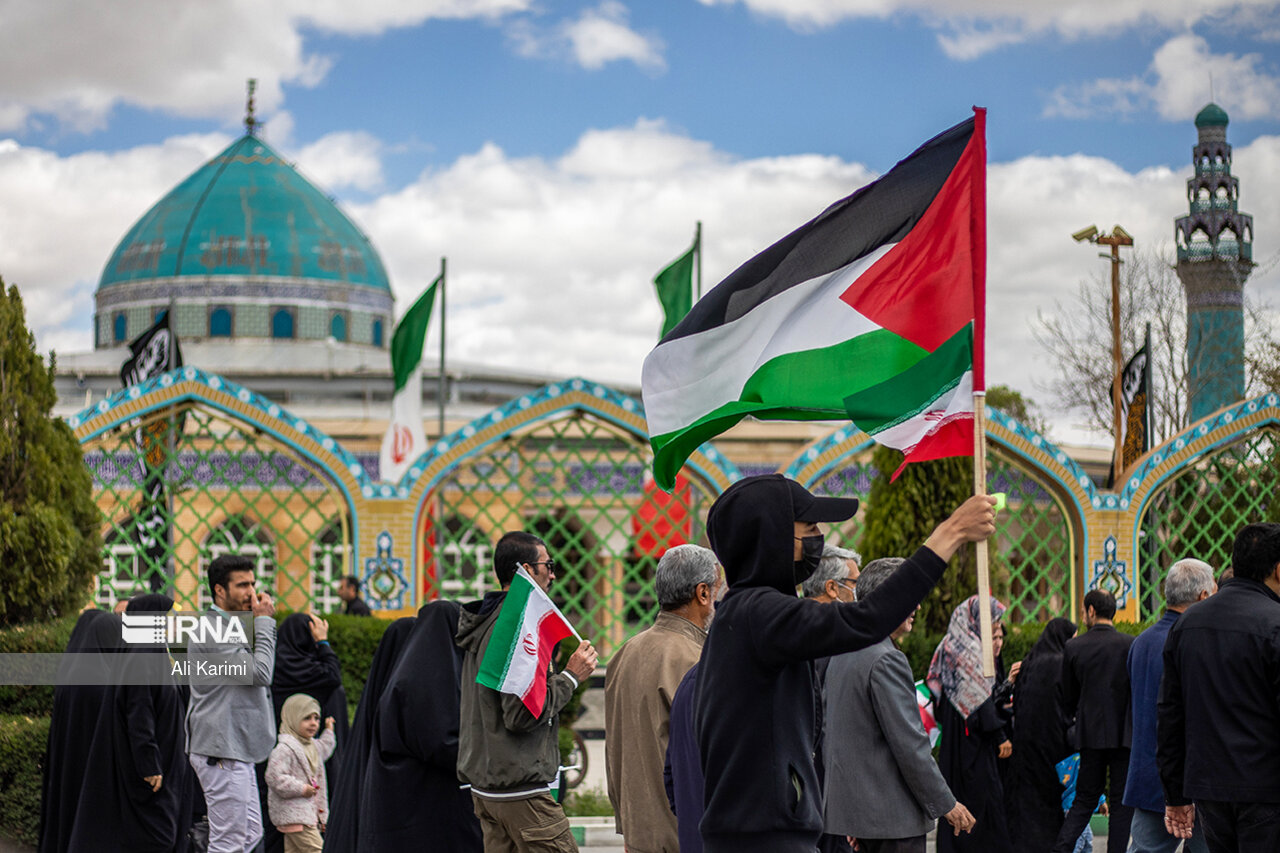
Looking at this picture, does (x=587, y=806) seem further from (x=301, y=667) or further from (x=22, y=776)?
(x=22, y=776)

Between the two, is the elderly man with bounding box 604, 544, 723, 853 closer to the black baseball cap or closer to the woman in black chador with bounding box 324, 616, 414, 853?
the black baseball cap

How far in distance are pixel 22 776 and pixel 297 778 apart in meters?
1.89

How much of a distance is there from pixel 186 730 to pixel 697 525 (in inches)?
306

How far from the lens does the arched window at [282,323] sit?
108 ft

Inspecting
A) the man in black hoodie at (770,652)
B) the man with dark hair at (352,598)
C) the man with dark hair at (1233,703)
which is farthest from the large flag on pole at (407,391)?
the man in black hoodie at (770,652)

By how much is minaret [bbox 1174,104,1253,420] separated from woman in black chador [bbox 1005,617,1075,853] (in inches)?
612

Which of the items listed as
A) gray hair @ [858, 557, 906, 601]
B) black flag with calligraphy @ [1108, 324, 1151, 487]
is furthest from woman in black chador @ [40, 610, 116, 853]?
black flag with calligraphy @ [1108, 324, 1151, 487]

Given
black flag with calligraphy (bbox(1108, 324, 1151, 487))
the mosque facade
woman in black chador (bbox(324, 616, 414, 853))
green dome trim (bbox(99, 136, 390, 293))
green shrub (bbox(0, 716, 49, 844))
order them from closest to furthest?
woman in black chador (bbox(324, 616, 414, 853)), green shrub (bbox(0, 716, 49, 844)), the mosque facade, black flag with calligraphy (bbox(1108, 324, 1151, 487)), green dome trim (bbox(99, 136, 390, 293))

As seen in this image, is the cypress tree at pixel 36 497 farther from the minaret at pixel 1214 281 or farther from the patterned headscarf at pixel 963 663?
the minaret at pixel 1214 281

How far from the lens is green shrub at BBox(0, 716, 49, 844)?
7.36 meters

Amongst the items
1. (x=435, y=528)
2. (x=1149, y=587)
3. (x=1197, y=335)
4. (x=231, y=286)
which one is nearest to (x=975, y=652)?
(x=1149, y=587)

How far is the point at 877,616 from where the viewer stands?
2988 mm

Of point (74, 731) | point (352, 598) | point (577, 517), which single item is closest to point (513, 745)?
point (74, 731)

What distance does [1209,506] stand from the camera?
43.2 ft
